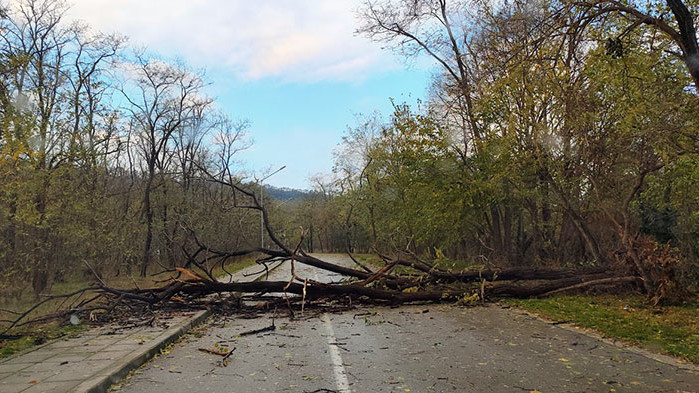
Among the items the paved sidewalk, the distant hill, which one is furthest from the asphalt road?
the distant hill

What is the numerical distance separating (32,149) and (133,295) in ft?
15.3

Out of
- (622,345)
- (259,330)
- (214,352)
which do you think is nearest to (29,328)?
(259,330)

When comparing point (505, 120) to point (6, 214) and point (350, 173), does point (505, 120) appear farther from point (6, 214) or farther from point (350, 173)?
point (350, 173)

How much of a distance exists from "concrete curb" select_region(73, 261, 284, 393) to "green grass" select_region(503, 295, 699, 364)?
760 cm

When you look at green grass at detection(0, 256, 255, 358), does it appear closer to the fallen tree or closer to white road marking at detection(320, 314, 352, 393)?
the fallen tree

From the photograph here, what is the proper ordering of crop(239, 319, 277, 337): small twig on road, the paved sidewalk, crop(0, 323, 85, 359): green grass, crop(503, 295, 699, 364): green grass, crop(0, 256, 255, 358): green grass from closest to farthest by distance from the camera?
the paved sidewalk → crop(503, 295, 699, 364): green grass → crop(0, 323, 85, 359): green grass → crop(0, 256, 255, 358): green grass → crop(239, 319, 277, 337): small twig on road

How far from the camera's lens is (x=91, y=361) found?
710 cm

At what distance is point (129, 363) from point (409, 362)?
3873 millimetres

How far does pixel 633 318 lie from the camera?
10203 mm

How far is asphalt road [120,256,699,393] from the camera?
5902mm

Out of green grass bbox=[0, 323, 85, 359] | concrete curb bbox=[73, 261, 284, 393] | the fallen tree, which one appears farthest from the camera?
the fallen tree

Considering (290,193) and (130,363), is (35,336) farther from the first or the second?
(290,193)

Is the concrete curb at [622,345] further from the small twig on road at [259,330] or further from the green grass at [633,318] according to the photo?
the small twig on road at [259,330]

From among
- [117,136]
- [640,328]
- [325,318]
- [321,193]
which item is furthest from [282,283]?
[321,193]
